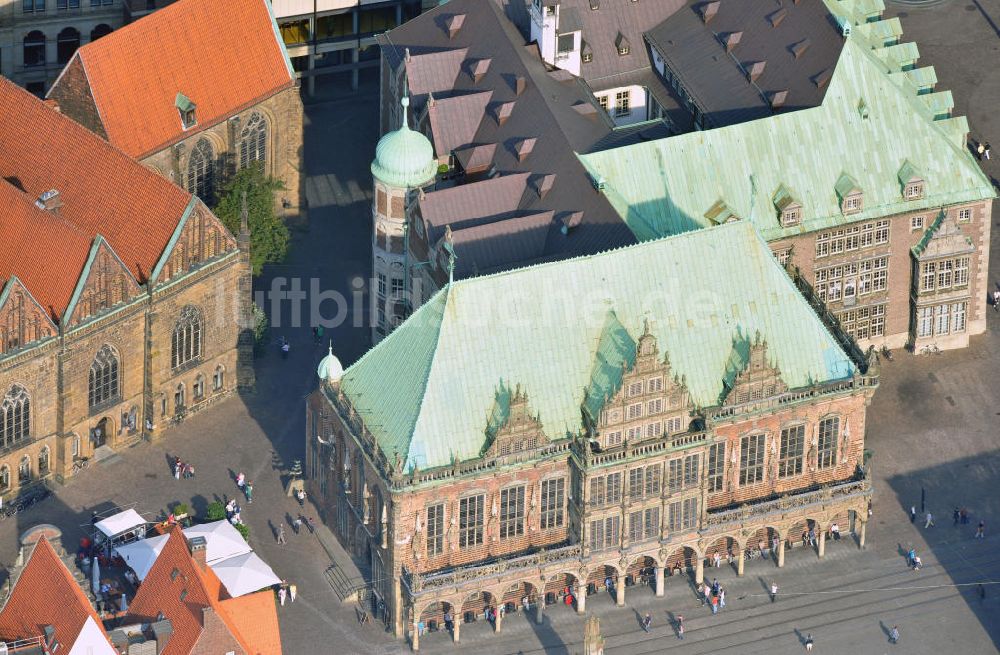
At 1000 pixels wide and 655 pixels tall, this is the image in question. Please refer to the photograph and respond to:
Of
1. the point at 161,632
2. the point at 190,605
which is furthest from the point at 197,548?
the point at 161,632

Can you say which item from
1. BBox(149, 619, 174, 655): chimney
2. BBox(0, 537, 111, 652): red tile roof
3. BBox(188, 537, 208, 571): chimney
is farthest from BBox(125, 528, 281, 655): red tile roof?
BBox(0, 537, 111, 652): red tile roof

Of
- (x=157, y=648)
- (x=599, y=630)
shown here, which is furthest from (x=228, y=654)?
(x=599, y=630)

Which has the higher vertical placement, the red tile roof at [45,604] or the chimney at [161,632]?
the red tile roof at [45,604]

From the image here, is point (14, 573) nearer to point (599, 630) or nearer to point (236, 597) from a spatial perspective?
point (236, 597)

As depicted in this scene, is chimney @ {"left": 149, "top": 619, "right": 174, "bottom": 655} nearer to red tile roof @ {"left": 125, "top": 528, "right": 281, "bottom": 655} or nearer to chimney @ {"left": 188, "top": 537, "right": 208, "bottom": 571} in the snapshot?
red tile roof @ {"left": 125, "top": 528, "right": 281, "bottom": 655}

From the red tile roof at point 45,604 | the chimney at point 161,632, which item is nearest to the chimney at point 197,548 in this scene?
the chimney at point 161,632

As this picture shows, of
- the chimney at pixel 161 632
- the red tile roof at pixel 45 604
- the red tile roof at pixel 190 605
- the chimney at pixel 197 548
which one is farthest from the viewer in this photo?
the chimney at pixel 197 548

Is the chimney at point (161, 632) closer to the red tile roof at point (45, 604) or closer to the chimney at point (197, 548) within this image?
the red tile roof at point (45, 604)
